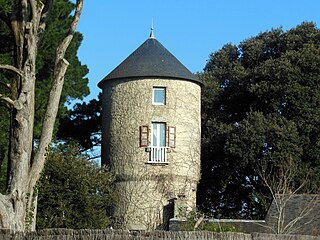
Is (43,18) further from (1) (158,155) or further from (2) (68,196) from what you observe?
(1) (158,155)

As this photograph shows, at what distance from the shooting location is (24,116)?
16.6 metres

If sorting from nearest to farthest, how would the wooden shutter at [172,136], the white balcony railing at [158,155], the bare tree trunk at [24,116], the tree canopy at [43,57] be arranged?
the bare tree trunk at [24,116] < the tree canopy at [43,57] < the white balcony railing at [158,155] < the wooden shutter at [172,136]

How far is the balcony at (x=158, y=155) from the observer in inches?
1421

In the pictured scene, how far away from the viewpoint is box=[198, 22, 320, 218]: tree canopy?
3862 centimetres

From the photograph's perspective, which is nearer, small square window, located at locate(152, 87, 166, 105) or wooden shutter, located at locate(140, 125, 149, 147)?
wooden shutter, located at locate(140, 125, 149, 147)

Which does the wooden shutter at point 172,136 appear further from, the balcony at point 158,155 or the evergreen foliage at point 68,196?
the evergreen foliage at point 68,196

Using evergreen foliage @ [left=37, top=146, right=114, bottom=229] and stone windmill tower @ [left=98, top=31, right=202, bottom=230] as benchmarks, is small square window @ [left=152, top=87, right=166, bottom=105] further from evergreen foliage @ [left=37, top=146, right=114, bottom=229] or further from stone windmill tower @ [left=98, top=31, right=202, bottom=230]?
evergreen foliage @ [left=37, top=146, right=114, bottom=229]

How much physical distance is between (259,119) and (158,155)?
20.7 ft

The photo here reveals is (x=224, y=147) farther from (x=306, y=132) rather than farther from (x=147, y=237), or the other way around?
(x=147, y=237)

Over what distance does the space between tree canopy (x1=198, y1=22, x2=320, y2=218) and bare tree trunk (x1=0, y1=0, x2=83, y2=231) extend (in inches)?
877

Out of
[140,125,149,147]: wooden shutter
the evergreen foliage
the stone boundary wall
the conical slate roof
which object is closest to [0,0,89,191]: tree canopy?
the evergreen foliage

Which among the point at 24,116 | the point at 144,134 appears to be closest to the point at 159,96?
the point at 144,134

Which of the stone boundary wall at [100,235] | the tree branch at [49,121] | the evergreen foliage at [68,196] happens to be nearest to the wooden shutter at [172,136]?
the evergreen foliage at [68,196]

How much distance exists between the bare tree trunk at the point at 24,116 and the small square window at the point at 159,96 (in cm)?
1951
